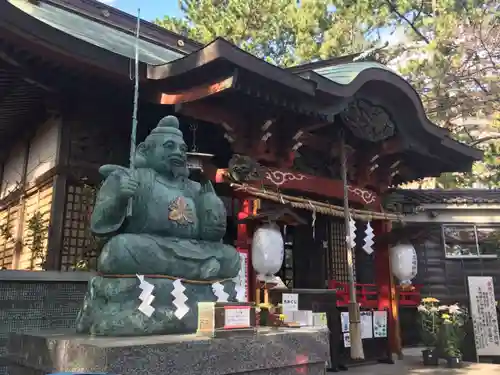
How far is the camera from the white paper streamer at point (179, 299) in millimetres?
3852

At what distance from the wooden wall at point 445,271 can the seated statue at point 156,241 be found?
8964mm

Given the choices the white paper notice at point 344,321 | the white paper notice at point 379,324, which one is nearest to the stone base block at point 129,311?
the white paper notice at point 344,321

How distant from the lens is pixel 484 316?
34.4 feet

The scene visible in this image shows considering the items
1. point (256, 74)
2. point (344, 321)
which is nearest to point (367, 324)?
point (344, 321)

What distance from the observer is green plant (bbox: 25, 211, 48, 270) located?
7.11 m

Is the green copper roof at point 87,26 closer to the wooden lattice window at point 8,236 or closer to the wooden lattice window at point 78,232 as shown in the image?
the wooden lattice window at point 78,232

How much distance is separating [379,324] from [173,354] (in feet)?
22.4

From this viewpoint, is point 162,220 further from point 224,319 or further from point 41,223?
point 41,223

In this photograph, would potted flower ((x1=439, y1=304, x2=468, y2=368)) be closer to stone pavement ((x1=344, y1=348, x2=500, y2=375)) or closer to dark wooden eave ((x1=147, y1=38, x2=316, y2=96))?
stone pavement ((x1=344, y1=348, x2=500, y2=375))

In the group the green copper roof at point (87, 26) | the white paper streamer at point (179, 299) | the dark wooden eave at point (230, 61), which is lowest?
the white paper streamer at point (179, 299)

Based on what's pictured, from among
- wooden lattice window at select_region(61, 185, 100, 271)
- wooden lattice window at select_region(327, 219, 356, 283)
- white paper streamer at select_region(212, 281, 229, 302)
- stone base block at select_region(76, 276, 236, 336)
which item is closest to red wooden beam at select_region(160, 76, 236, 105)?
wooden lattice window at select_region(61, 185, 100, 271)

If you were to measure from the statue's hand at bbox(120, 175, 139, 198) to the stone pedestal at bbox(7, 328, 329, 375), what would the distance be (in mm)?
1100

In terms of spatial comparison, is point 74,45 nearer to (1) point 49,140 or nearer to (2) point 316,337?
(1) point 49,140

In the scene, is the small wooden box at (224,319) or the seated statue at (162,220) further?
the seated statue at (162,220)
